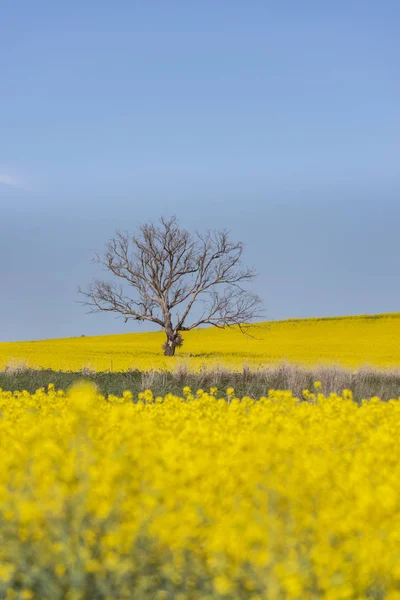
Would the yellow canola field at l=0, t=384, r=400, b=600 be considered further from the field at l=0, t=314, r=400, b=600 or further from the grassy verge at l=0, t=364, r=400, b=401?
the grassy verge at l=0, t=364, r=400, b=401

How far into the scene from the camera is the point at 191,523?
4062mm

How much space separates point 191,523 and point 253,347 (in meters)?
41.8

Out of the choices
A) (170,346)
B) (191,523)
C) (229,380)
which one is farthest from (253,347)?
(191,523)

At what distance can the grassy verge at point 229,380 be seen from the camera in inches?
728

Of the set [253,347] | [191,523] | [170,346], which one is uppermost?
[253,347]

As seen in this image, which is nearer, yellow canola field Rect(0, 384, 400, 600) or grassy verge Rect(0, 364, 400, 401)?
yellow canola field Rect(0, 384, 400, 600)

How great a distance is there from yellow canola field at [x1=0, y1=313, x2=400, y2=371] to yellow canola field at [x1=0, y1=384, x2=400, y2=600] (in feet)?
79.2

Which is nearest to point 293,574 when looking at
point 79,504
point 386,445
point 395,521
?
point 395,521

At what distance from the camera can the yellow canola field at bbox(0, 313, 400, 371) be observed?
33.5 m

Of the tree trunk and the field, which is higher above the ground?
the tree trunk

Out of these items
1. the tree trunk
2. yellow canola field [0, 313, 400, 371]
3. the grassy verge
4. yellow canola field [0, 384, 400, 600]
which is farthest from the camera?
the tree trunk

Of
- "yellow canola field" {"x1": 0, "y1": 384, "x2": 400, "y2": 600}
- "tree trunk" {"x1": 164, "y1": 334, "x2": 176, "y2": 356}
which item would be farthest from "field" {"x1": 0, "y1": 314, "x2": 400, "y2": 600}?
"tree trunk" {"x1": 164, "y1": 334, "x2": 176, "y2": 356}

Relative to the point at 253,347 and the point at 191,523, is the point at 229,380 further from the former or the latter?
the point at 253,347

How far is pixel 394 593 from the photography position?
3.87 metres
